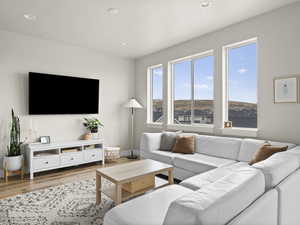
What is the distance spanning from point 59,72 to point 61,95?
0.51 metres

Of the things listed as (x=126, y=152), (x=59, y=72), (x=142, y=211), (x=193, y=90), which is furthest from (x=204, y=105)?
(x=59, y=72)

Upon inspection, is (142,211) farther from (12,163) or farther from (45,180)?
(12,163)

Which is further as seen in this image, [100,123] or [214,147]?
[100,123]

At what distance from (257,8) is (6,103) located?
4.54m

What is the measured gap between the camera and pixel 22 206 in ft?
7.85

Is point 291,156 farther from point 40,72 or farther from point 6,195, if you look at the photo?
point 40,72

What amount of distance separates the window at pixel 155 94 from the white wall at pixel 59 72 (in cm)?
61

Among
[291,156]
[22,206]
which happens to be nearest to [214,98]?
[291,156]

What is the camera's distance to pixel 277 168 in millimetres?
1439

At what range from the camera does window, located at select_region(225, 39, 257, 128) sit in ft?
10.7

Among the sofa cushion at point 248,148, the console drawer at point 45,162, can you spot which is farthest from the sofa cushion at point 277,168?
the console drawer at point 45,162

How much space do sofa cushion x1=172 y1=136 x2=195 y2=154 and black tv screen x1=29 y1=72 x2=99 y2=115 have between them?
220cm

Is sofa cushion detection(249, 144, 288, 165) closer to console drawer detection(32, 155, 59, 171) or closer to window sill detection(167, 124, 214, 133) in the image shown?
window sill detection(167, 124, 214, 133)

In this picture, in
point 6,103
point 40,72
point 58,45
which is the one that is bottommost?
point 6,103
